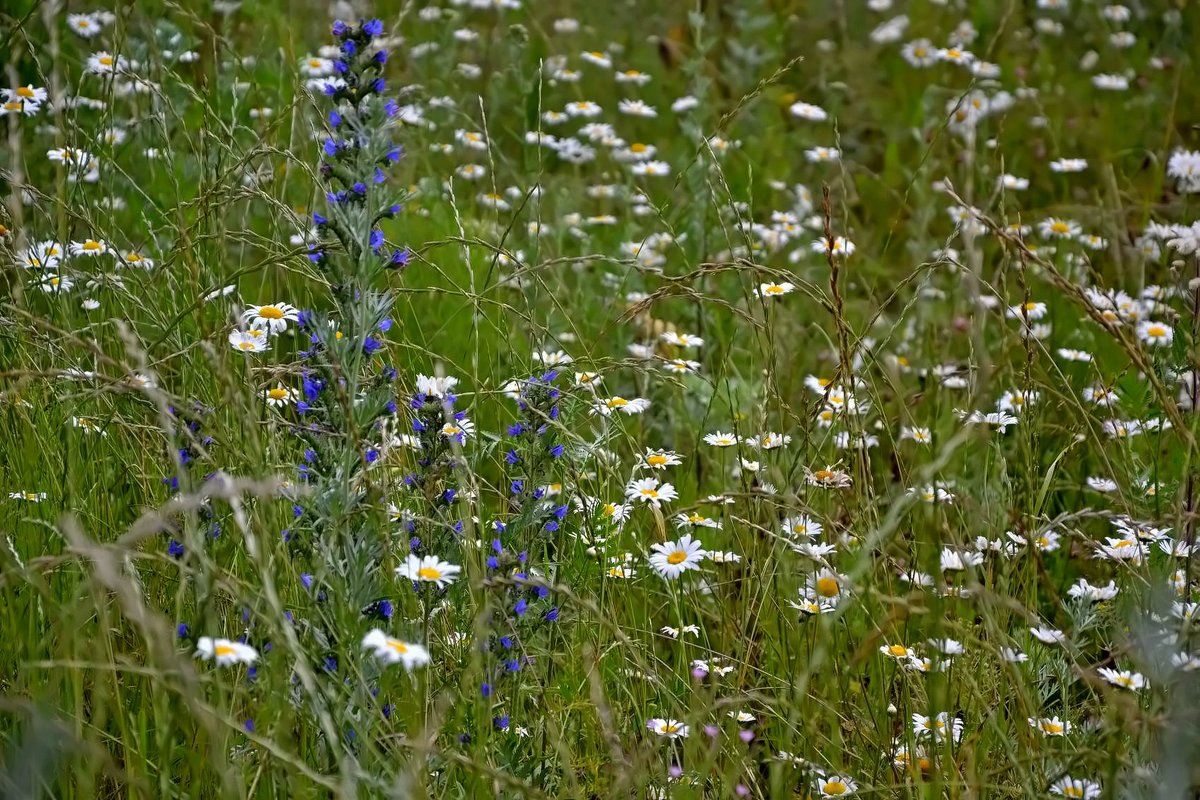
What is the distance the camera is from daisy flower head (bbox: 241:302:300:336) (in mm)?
2090

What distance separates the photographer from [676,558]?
1878 millimetres

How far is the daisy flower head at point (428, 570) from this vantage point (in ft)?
4.84

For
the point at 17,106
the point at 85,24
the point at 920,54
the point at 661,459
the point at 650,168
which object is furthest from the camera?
the point at 920,54

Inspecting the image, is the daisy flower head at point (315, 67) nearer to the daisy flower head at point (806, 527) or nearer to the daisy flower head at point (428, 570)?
the daisy flower head at point (806, 527)

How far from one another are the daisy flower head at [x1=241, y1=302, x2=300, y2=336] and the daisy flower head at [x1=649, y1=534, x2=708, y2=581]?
0.78 metres

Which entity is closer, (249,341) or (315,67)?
(249,341)

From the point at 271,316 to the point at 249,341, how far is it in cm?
11

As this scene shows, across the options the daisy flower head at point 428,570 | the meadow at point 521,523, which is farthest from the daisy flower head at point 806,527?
the daisy flower head at point 428,570

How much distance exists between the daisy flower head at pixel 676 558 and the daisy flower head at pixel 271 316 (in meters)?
0.78

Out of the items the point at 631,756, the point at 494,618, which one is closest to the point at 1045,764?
the point at 631,756

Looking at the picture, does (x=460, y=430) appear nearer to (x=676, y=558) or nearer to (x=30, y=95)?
(x=676, y=558)

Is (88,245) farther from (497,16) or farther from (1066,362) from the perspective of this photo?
(497,16)

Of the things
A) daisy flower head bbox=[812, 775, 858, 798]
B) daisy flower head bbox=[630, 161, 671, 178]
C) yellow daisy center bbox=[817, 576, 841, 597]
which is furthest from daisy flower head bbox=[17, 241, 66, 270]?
daisy flower head bbox=[630, 161, 671, 178]

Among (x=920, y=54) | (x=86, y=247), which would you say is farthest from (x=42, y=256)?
(x=920, y=54)
